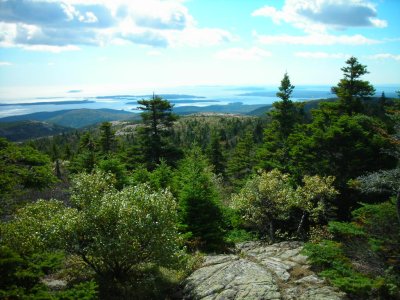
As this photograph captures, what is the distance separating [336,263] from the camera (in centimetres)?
1267

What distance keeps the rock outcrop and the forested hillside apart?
2.24ft

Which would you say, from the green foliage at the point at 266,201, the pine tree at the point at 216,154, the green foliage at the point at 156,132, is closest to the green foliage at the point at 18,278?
the green foliage at the point at 266,201

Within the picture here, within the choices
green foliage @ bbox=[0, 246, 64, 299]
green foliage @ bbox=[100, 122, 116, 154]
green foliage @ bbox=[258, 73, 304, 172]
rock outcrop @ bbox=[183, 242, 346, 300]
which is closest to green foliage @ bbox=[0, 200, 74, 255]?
green foliage @ bbox=[0, 246, 64, 299]

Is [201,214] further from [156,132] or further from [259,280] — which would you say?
[156,132]

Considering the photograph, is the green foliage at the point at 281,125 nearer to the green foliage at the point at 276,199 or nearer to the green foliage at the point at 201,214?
the green foliage at the point at 276,199

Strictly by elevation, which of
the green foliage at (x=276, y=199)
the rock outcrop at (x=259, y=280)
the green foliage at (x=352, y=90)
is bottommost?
the rock outcrop at (x=259, y=280)

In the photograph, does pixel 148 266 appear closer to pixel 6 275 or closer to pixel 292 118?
pixel 6 275

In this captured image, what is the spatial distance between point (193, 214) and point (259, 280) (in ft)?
25.2

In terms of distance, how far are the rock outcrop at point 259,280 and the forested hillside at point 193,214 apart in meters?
0.68

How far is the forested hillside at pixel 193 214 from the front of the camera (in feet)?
41.4

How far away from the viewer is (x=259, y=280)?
44.5 feet

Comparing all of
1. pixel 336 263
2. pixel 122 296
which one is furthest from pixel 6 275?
pixel 336 263

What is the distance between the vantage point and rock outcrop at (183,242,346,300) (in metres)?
12.4

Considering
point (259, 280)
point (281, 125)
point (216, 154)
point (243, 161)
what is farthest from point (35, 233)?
point (216, 154)
